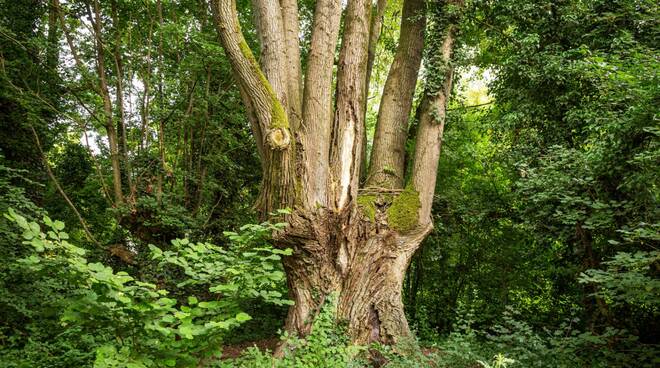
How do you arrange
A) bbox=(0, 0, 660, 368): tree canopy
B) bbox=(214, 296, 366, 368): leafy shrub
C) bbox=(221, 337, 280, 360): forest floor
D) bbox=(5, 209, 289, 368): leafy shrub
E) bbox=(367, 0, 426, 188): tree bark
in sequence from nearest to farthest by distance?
bbox=(5, 209, 289, 368): leafy shrub
bbox=(0, 0, 660, 368): tree canopy
bbox=(214, 296, 366, 368): leafy shrub
bbox=(367, 0, 426, 188): tree bark
bbox=(221, 337, 280, 360): forest floor

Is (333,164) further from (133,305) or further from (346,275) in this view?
(133,305)

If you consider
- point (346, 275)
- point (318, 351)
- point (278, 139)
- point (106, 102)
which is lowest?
point (318, 351)

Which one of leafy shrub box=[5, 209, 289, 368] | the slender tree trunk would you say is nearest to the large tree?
leafy shrub box=[5, 209, 289, 368]

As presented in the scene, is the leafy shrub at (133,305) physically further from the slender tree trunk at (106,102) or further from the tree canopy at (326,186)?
the slender tree trunk at (106,102)

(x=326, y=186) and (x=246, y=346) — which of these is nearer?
(x=326, y=186)

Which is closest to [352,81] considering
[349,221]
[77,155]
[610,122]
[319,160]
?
[319,160]

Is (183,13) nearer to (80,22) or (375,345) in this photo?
(80,22)

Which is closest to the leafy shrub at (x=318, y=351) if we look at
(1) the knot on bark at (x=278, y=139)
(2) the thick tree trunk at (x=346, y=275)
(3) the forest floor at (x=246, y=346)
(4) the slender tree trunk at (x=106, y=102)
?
(2) the thick tree trunk at (x=346, y=275)

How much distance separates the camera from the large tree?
4.24 metres

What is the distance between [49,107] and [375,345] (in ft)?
21.2

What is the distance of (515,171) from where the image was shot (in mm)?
6062

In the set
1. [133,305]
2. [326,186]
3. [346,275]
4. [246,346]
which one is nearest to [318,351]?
[346,275]

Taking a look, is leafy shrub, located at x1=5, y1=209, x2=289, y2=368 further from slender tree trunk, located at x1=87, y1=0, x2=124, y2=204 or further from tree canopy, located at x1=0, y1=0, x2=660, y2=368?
slender tree trunk, located at x1=87, y1=0, x2=124, y2=204

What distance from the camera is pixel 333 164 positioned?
4660 mm
